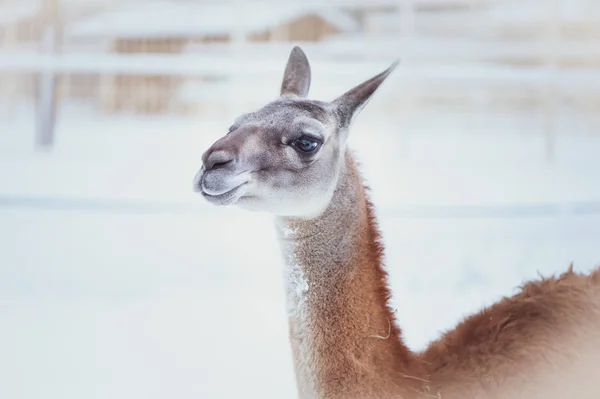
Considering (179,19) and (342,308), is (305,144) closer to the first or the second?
(342,308)

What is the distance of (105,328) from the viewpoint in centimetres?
258

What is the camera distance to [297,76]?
6.08 ft

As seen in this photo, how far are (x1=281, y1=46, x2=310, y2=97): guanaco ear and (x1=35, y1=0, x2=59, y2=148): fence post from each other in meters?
3.45

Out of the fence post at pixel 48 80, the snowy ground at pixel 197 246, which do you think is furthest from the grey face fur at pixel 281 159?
the fence post at pixel 48 80

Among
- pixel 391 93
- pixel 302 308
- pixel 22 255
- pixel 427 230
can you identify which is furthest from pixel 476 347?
pixel 391 93

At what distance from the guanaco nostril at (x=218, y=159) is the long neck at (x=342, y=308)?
23cm

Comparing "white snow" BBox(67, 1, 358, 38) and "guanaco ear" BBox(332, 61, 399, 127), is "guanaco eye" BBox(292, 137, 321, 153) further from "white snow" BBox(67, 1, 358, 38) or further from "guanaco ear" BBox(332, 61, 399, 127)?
"white snow" BBox(67, 1, 358, 38)

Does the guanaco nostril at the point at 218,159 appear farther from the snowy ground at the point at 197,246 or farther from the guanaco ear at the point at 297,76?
the snowy ground at the point at 197,246

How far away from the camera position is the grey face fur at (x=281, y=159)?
4.51 feet

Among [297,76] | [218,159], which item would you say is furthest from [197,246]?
[218,159]

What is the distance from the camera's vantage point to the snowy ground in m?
2.32

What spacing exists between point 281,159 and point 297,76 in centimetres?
48

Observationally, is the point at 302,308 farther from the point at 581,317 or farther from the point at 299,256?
the point at 581,317

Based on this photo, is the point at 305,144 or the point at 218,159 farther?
the point at 305,144
